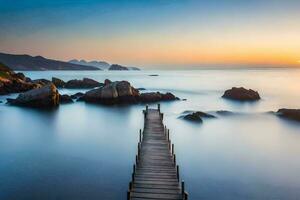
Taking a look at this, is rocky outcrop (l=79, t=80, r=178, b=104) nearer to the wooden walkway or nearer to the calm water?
the calm water

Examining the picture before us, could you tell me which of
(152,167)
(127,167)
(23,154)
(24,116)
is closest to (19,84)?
Result: (24,116)

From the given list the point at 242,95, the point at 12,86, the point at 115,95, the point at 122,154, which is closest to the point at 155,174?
the point at 122,154

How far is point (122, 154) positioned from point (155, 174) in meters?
11.7

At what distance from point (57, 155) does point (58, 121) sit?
60.3ft

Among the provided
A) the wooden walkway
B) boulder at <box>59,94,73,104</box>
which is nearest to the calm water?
the wooden walkway

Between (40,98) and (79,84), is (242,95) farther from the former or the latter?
(79,84)

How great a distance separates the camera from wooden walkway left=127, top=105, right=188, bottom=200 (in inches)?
663

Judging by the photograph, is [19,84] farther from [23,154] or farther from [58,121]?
[23,154]

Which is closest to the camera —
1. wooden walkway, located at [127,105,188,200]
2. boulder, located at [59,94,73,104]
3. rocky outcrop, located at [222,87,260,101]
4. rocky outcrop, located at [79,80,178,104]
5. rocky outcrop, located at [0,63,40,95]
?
wooden walkway, located at [127,105,188,200]

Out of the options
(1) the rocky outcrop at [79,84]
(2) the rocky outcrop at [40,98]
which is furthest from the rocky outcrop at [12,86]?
(2) the rocky outcrop at [40,98]

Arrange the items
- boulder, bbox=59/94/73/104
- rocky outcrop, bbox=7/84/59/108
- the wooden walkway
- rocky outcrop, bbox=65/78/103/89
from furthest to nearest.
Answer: rocky outcrop, bbox=65/78/103/89, boulder, bbox=59/94/73/104, rocky outcrop, bbox=7/84/59/108, the wooden walkway

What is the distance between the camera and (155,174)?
1941 centimetres

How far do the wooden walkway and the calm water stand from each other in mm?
2547

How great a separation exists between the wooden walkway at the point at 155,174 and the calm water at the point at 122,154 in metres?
2.55
